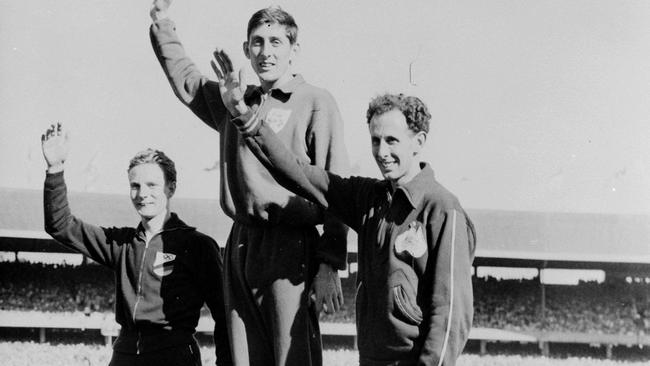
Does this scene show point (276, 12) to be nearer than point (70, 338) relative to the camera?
Yes

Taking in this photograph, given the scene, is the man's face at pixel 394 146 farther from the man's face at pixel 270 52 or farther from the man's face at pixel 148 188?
the man's face at pixel 148 188

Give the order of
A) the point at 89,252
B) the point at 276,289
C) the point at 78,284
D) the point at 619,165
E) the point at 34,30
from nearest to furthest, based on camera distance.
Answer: the point at 276,289
the point at 89,252
the point at 34,30
the point at 619,165
the point at 78,284

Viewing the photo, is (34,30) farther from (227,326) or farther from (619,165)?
(619,165)

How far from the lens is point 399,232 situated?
124 inches

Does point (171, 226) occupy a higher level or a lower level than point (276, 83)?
lower

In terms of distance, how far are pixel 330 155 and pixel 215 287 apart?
3.31 ft

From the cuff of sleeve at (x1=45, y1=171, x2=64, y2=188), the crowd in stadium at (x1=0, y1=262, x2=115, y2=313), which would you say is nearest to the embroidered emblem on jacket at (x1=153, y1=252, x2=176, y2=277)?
the cuff of sleeve at (x1=45, y1=171, x2=64, y2=188)

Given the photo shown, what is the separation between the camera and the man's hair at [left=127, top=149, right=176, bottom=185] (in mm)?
4105

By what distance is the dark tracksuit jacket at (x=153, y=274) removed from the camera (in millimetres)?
3924

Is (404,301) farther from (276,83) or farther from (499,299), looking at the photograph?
(499,299)

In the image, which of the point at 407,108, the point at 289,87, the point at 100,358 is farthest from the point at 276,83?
the point at 100,358

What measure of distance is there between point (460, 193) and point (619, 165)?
7008 millimetres

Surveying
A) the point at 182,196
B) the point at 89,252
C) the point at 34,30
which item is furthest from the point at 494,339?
the point at 89,252

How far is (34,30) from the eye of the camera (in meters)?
10.7
